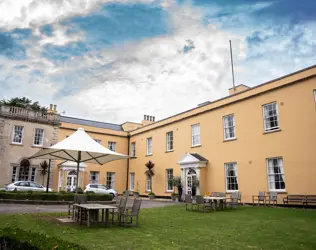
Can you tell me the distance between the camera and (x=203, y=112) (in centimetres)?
2023

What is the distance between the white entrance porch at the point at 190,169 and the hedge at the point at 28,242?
1518cm

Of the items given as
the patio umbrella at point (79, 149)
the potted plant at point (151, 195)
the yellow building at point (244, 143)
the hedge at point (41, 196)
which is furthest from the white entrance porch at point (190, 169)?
the patio umbrella at point (79, 149)

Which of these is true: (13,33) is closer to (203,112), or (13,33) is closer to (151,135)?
(203,112)

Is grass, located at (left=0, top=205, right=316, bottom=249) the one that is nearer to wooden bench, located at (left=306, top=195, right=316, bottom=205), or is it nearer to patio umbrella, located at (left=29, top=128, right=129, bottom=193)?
patio umbrella, located at (left=29, top=128, right=129, bottom=193)

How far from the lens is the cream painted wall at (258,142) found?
44.9 feet

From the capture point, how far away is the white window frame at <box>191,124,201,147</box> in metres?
20.6

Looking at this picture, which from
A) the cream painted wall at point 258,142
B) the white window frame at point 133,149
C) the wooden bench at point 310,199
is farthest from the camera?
the white window frame at point 133,149

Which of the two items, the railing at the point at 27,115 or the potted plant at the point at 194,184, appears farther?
the railing at the point at 27,115

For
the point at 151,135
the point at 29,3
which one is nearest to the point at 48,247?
the point at 29,3

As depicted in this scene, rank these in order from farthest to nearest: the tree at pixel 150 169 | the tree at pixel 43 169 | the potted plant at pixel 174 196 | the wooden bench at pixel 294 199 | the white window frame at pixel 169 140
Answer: the tree at pixel 150 169 < the white window frame at pixel 169 140 < the tree at pixel 43 169 < the potted plant at pixel 174 196 < the wooden bench at pixel 294 199

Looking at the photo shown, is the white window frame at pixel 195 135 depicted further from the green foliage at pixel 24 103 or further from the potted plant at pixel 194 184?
the green foliage at pixel 24 103

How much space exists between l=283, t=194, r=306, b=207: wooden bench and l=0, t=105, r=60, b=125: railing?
20.2 metres

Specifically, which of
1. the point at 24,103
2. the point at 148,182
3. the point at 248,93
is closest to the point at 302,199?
the point at 248,93

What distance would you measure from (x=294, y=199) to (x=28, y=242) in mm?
12963
